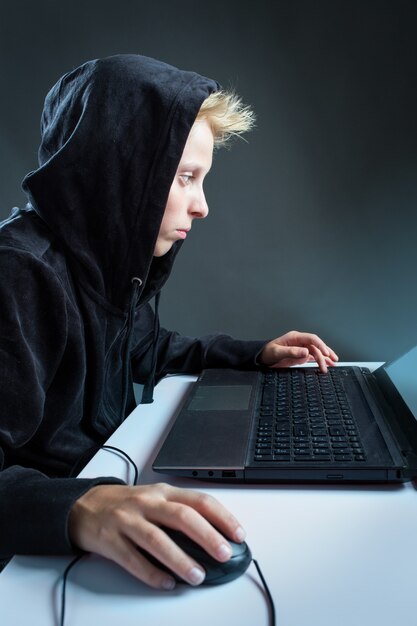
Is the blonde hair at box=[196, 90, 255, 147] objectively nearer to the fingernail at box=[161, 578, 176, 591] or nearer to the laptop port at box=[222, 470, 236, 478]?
the laptop port at box=[222, 470, 236, 478]

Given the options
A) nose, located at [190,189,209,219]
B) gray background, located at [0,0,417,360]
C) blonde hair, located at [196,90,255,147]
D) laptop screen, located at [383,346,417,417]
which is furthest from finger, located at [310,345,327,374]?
gray background, located at [0,0,417,360]

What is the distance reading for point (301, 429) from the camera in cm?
68

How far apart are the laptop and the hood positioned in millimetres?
268

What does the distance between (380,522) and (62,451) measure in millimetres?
497

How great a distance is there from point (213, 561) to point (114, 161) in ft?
1.91

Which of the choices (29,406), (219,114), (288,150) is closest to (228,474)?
(29,406)

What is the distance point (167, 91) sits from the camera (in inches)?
31.6

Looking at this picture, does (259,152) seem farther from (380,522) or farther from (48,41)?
(380,522)

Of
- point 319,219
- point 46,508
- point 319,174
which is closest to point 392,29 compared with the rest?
point 319,174

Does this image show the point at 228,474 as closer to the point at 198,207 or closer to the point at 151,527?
the point at 151,527

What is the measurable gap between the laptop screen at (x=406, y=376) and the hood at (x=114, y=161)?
43cm

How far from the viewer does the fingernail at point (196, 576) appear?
42 centimetres

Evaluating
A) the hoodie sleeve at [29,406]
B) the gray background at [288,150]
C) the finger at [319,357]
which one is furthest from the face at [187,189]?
the gray background at [288,150]

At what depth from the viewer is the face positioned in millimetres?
856
